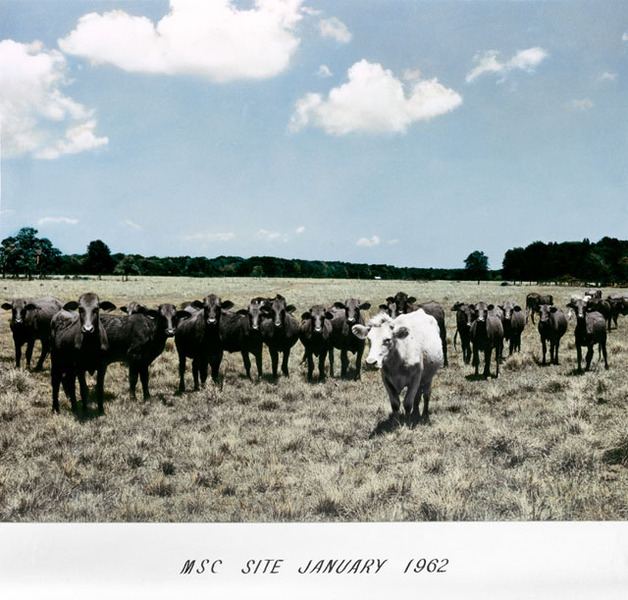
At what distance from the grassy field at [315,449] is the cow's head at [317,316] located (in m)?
1.88

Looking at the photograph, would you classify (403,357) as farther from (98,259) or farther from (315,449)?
(98,259)

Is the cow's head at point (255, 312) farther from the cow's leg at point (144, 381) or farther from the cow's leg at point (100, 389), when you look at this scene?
the cow's leg at point (100, 389)

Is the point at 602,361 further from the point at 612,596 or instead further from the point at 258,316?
the point at 258,316

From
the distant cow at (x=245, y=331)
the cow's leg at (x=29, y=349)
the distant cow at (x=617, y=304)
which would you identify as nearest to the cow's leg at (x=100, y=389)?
the cow's leg at (x=29, y=349)

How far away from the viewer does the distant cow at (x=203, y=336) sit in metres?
7.18

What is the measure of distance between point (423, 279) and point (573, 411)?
7.45 ft

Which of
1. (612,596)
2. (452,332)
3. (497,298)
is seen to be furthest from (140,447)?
(452,332)

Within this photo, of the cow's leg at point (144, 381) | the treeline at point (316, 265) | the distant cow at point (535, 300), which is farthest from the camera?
the distant cow at point (535, 300)

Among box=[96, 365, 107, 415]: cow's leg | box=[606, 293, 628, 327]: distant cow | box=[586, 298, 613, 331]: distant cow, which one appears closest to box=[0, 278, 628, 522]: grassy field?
box=[96, 365, 107, 415]: cow's leg

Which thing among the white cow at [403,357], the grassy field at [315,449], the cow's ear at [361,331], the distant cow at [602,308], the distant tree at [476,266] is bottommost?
the grassy field at [315,449]

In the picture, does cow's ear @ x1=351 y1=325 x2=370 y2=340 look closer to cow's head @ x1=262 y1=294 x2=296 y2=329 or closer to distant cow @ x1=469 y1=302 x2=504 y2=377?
distant cow @ x1=469 y1=302 x2=504 y2=377

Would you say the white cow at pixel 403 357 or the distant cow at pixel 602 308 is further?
the distant cow at pixel 602 308

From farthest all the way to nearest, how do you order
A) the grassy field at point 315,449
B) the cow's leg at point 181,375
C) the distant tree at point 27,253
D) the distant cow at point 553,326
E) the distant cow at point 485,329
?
the distant cow at point 485,329, the distant cow at point 553,326, the cow's leg at point 181,375, the distant tree at point 27,253, the grassy field at point 315,449

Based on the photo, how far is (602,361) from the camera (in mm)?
5746
